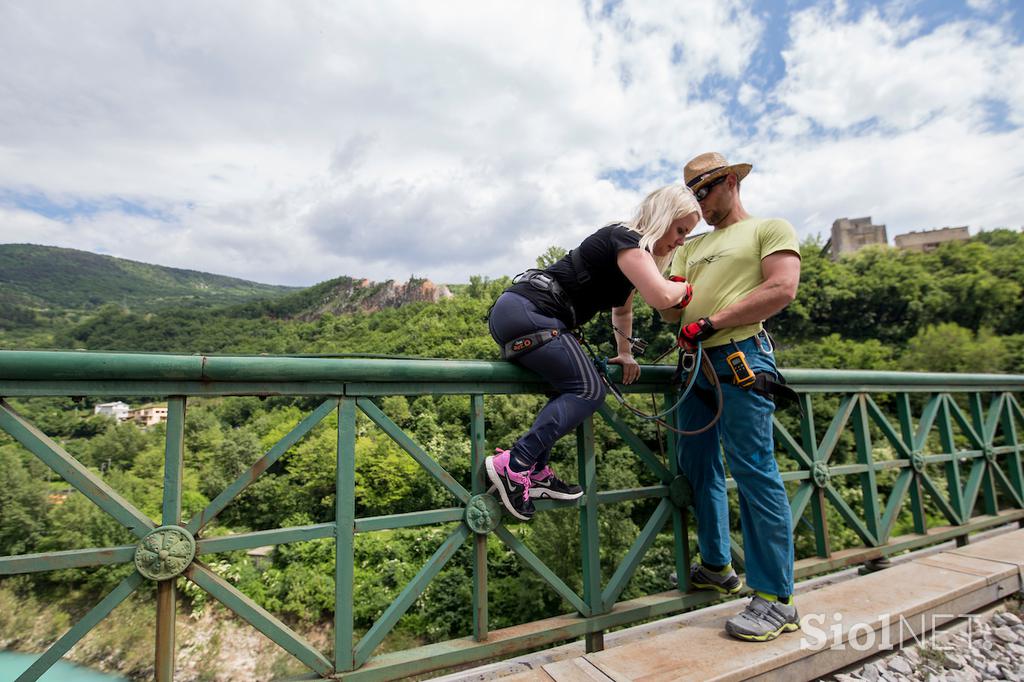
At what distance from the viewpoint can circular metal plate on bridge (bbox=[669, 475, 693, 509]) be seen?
2363 mm

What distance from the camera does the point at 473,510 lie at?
1868 mm

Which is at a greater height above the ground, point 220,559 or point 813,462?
point 813,462

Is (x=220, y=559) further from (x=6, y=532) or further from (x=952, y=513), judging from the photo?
(x=952, y=513)

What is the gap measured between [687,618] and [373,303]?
92377mm

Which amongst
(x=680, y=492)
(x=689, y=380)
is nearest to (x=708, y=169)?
(x=689, y=380)

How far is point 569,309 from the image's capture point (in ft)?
6.64

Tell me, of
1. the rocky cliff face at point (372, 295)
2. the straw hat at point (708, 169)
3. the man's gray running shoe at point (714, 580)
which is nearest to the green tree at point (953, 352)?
the man's gray running shoe at point (714, 580)

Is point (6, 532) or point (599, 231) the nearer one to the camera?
point (599, 231)

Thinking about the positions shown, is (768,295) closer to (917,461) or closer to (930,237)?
(917,461)

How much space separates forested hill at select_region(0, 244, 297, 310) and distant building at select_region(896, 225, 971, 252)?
107m

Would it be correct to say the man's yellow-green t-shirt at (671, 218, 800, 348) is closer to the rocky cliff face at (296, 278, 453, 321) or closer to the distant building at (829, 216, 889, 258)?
the distant building at (829, 216, 889, 258)

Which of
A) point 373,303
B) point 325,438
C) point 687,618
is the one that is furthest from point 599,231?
point 373,303

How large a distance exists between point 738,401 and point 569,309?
76cm

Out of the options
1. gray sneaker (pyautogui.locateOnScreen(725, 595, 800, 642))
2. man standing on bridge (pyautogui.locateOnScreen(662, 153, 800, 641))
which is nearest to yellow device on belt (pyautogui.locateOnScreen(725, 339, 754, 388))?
man standing on bridge (pyautogui.locateOnScreen(662, 153, 800, 641))
